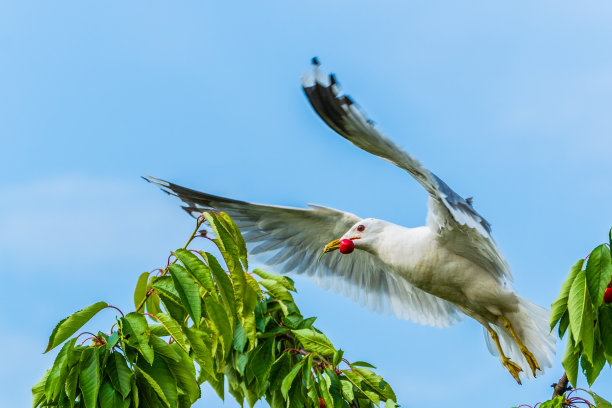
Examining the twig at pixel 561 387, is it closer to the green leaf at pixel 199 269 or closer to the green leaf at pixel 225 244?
the green leaf at pixel 225 244

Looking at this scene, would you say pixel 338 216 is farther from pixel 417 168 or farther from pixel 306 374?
pixel 306 374

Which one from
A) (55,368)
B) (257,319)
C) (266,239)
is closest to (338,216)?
(266,239)

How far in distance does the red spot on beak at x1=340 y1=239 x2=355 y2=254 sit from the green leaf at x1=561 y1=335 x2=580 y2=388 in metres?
2.85

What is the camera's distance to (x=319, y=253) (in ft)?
24.5

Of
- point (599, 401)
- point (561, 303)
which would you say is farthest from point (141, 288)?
point (599, 401)

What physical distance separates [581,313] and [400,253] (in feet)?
9.15

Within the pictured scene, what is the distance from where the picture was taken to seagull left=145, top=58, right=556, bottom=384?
5.44m

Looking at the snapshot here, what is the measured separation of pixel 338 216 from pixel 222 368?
3057 mm

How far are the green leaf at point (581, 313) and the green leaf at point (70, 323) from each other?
2.12 meters

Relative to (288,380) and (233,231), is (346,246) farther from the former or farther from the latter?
(233,231)

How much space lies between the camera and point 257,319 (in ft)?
13.8

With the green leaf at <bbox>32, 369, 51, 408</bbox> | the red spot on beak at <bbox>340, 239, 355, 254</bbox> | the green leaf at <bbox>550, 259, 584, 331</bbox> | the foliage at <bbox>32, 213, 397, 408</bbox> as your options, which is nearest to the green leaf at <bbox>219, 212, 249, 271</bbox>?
the foliage at <bbox>32, 213, 397, 408</bbox>

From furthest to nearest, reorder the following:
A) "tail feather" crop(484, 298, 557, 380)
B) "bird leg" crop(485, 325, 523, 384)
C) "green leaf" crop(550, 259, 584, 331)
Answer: "bird leg" crop(485, 325, 523, 384)
"tail feather" crop(484, 298, 557, 380)
"green leaf" crop(550, 259, 584, 331)

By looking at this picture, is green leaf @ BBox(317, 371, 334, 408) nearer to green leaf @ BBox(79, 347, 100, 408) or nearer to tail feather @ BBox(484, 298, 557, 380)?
green leaf @ BBox(79, 347, 100, 408)
